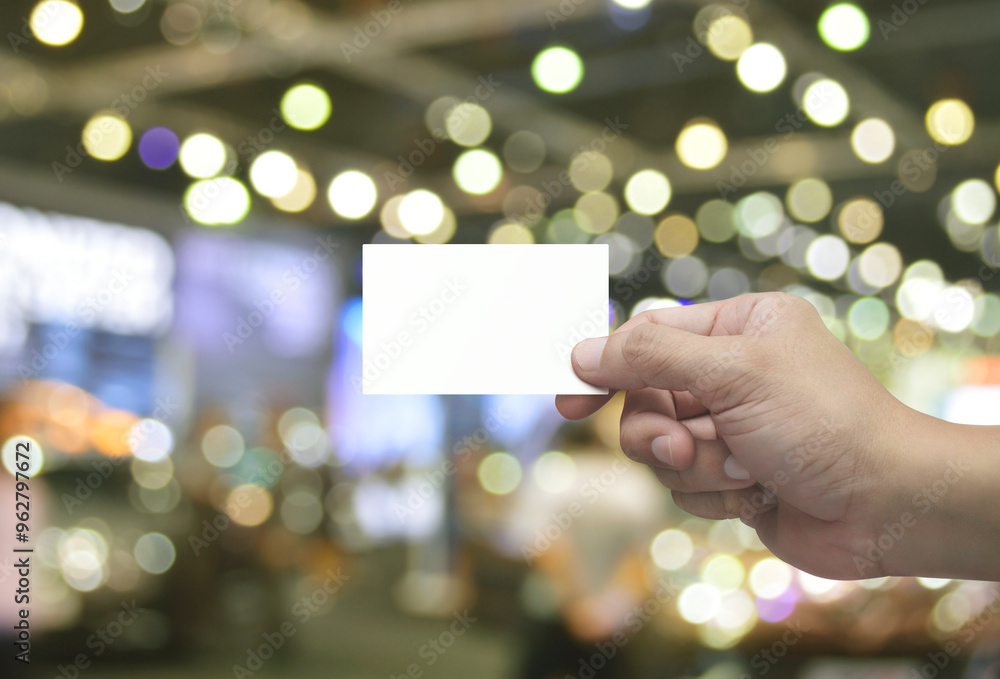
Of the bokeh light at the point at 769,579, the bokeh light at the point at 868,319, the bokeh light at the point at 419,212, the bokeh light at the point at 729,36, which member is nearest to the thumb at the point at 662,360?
the bokeh light at the point at 769,579

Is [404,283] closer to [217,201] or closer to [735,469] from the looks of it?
[735,469]

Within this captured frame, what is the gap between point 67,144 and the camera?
6480 mm

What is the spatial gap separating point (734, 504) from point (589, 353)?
0.38m

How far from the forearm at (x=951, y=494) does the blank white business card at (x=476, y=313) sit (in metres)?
0.42

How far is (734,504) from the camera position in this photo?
1195 mm

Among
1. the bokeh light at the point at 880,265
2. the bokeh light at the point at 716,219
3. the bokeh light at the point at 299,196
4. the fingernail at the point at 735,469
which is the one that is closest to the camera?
the fingernail at the point at 735,469

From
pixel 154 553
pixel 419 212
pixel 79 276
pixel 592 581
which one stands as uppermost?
pixel 419 212

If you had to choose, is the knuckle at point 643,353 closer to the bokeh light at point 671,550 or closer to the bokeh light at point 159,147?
the bokeh light at point 671,550

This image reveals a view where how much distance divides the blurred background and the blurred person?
11 millimetres

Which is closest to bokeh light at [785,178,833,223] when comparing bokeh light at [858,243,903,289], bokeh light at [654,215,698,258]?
bokeh light at [654,215,698,258]

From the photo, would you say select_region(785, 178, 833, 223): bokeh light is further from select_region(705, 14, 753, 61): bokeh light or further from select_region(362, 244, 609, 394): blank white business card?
select_region(362, 244, 609, 394): blank white business card

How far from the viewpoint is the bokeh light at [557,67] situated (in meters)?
4.52

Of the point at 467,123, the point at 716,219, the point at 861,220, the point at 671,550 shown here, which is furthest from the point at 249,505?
the point at 861,220

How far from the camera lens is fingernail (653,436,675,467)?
110 centimetres
